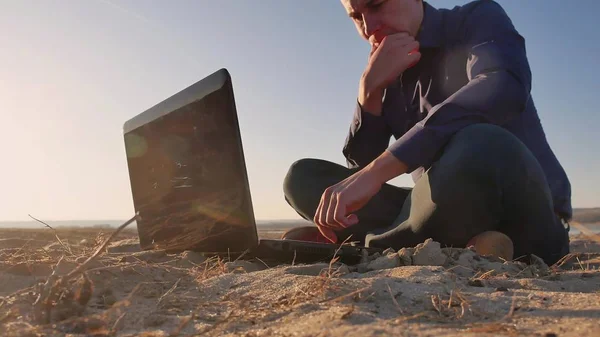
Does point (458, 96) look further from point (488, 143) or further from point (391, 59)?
point (391, 59)

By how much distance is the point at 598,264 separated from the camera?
283cm

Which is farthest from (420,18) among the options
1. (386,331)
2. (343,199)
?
(386,331)

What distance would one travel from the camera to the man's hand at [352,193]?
1709 millimetres

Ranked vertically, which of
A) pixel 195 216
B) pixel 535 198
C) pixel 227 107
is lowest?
pixel 535 198

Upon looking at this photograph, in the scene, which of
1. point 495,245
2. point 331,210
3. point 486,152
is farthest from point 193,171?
point 495,245

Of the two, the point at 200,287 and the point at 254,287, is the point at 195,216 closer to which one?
the point at 200,287

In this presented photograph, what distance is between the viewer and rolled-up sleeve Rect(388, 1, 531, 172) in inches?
74.1

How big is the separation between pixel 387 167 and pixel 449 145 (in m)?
0.28

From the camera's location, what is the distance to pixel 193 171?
1855mm

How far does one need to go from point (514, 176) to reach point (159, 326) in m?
1.40

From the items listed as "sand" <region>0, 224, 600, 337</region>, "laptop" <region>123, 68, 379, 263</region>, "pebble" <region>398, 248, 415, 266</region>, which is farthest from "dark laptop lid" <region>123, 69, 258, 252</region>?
"pebble" <region>398, 248, 415, 266</region>

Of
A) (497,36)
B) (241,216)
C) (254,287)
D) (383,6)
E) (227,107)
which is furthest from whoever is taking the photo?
(383,6)

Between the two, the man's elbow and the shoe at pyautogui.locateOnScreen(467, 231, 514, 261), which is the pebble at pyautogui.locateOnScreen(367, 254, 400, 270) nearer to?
the shoe at pyautogui.locateOnScreen(467, 231, 514, 261)

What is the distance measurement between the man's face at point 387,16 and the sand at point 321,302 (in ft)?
3.95
